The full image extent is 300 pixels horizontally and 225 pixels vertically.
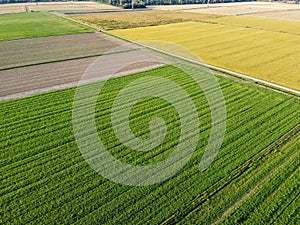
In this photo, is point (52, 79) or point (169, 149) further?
point (52, 79)

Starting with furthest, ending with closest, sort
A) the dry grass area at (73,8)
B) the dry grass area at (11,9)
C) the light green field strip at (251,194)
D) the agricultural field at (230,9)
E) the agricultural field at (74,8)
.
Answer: the dry grass area at (73,8) < the agricultural field at (74,8) < the dry grass area at (11,9) < the agricultural field at (230,9) < the light green field strip at (251,194)

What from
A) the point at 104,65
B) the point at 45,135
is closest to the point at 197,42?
the point at 104,65

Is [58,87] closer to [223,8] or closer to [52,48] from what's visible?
[52,48]

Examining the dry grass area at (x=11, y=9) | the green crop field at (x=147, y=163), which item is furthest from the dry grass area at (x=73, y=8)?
the green crop field at (x=147, y=163)

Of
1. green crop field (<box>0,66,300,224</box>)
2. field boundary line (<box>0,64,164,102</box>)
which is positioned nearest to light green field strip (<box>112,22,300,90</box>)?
green crop field (<box>0,66,300,224</box>)

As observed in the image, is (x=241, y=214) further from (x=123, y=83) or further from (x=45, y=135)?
(x=123, y=83)

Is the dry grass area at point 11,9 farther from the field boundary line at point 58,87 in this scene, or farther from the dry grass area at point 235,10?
the field boundary line at point 58,87
